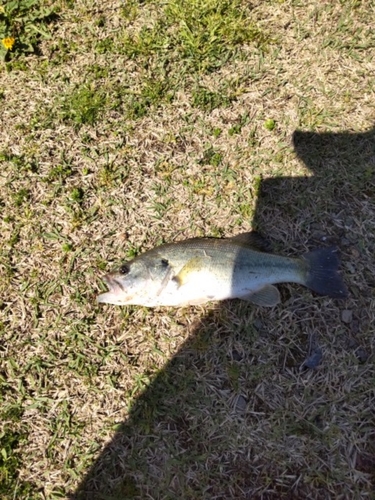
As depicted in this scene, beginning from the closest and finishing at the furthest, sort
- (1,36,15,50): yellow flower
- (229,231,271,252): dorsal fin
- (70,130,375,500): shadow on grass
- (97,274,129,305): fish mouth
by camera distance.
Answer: (70,130,375,500): shadow on grass
(97,274,129,305): fish mouth
(229,231,271,252): dorsal fin
(1,36,15,50): yellow flower

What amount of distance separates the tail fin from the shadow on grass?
0.23 meters

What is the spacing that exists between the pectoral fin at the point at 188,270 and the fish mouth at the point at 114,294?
496 mm

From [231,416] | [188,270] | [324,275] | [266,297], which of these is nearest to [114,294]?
[188,270]

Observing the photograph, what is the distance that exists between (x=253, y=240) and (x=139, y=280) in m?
1.17

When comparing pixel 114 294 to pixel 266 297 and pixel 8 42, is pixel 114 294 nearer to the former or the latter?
pixel 266 297

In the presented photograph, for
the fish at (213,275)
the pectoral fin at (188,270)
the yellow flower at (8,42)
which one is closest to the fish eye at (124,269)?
the fish at (213,275)

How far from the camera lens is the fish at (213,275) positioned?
3781 mm

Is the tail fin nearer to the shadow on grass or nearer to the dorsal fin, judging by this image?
the shadow on grass

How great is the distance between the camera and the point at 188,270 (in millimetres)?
3779

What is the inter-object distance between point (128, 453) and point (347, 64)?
463 cm

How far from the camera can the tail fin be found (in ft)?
12.7

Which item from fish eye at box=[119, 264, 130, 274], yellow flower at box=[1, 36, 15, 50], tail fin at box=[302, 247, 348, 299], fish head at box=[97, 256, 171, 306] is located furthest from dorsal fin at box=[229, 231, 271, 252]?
yellow flower at box=[1, 36, 15, 50]

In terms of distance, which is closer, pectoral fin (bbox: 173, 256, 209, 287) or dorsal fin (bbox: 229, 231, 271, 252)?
pectoral fin (bbox: 173, 256, 209, 287)

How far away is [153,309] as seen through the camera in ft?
13.5
